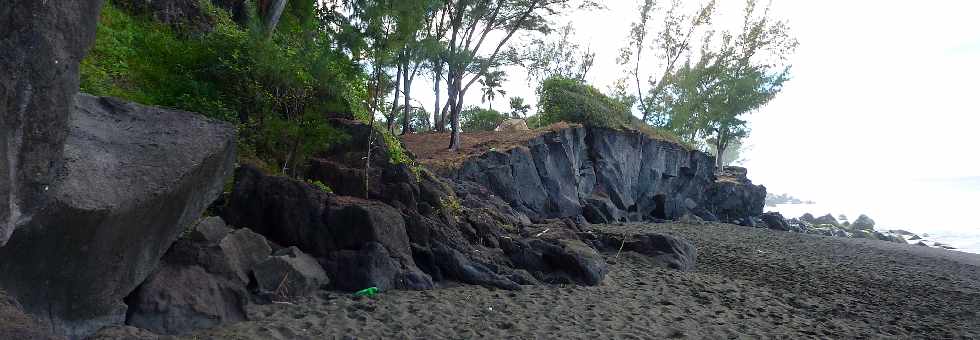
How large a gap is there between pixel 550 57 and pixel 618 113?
913 cm

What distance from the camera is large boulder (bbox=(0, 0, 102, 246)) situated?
2.95m

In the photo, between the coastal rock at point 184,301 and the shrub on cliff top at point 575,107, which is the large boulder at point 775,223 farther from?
the coastal rock at point 184,301

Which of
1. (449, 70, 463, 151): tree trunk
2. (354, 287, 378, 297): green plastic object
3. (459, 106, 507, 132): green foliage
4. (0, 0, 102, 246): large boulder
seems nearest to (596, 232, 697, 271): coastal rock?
(354, 287, 378, 297): green plastic object

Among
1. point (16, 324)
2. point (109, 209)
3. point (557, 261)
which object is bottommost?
point (16, 324)

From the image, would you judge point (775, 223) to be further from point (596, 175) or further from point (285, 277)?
point (285, 277)

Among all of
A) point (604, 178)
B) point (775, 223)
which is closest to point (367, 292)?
point (604, 178)

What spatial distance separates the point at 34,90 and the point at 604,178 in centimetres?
2246

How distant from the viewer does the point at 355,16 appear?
9.24 meters

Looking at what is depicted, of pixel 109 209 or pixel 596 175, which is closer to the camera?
pixel 109 209

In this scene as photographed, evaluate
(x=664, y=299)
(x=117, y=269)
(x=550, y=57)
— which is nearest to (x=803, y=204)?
(x=550, y=57)

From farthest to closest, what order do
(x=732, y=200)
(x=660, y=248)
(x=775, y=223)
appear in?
(x=732, y=200), (x=775, y=223), (x=660, y=248)

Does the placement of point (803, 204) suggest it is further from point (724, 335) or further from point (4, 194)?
point (4, 194)

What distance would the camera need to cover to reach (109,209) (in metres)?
4.07

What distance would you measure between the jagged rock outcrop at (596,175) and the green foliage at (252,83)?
8.26 metres
